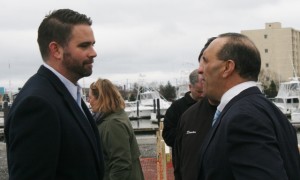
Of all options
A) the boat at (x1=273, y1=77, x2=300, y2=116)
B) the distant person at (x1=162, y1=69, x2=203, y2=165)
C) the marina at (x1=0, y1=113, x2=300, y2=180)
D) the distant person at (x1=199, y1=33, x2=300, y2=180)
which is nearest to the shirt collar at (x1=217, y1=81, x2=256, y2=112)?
the distant person at (x1=199, y1=33, x2=300, y2=180)

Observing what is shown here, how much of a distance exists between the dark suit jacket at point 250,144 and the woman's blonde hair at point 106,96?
2235mm

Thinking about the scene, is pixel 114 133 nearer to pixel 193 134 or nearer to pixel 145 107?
pixel 193 134

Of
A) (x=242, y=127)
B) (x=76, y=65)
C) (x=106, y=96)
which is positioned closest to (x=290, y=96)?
(x=106, y=96)

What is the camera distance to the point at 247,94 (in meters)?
2.74

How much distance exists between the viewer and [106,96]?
4.99 metres

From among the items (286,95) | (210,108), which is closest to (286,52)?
(286,95)

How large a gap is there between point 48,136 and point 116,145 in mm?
2194

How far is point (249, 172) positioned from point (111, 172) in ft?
8.44

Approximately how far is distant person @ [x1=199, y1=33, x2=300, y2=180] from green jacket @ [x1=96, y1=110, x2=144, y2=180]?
1.94 m

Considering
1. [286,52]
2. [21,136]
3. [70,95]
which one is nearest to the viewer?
[21,136]

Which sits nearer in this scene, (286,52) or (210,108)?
(210,108)

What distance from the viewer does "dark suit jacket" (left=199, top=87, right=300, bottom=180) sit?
2.40 meters

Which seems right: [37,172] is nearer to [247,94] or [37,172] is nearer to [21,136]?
[21,136]

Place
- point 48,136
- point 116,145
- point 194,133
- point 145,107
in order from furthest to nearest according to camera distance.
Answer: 1. point 145,107
2. point 116,145
3. point 194,133
4. point 48,136
